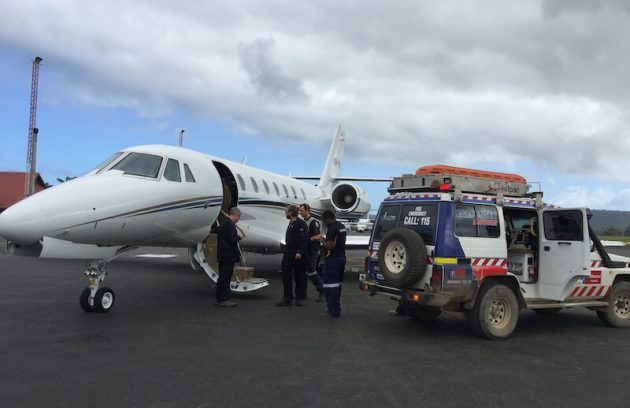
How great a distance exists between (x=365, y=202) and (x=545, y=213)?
10770 millimetres

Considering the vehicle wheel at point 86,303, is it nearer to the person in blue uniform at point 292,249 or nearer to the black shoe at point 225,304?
the black shoe at point 225,304

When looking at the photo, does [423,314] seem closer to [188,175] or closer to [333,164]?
[188,175]

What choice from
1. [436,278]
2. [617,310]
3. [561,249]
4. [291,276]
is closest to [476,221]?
[436,278]

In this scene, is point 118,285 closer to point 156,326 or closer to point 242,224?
point 242,224

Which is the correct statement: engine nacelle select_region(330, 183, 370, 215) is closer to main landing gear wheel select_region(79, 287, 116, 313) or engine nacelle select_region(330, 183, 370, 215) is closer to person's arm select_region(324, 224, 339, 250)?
person's arm select_region(324, 224, 339, 250)

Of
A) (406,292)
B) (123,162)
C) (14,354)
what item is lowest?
(14,354)

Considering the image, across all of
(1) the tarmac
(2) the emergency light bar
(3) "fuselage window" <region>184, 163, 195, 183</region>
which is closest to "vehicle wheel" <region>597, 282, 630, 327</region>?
(1) the tarmac

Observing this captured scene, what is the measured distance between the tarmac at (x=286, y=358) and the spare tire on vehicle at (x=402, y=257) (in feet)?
2.96

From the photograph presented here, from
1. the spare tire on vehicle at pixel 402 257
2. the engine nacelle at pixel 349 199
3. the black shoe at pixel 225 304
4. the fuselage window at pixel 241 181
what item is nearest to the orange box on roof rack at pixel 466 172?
the spare tire on vehicle at pixel 402 257

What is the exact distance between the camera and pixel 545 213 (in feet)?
25.4

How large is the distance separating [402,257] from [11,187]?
50625 mm

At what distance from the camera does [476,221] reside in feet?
23.2

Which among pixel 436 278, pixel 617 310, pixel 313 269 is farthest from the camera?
pixel 313 269

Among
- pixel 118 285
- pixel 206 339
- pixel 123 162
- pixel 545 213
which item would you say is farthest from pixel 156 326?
pixel 545 213
